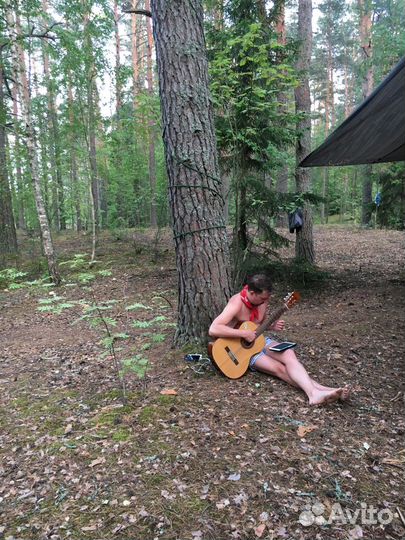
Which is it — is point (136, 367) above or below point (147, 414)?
above

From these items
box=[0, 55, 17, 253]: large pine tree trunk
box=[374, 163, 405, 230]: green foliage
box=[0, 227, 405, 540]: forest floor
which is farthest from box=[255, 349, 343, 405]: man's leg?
box=[0, 55, 17, 253]: large pine tree trunk

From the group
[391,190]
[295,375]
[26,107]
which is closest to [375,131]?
[295,375]

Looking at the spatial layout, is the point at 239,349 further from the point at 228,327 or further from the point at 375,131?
the point at 375,131

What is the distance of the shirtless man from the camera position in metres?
3.17

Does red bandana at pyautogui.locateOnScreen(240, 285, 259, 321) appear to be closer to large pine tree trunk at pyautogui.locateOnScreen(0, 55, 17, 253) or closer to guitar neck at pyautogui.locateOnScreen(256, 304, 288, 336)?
guitar neck at pyautogui.locateOnScreen(256, 304, 288, 336)

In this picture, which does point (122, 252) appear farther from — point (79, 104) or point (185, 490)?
point (185, 490)

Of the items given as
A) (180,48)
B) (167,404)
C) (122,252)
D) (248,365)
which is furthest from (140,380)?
(122,252)

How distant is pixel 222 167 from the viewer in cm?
659

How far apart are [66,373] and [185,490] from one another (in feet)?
7.24

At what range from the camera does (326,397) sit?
290 centimetres

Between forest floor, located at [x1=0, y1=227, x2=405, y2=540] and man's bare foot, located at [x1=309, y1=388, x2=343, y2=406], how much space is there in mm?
75

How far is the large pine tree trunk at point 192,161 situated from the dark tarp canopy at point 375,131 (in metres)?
1.67

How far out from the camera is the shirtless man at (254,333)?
125 inches

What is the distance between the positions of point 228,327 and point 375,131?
2.61 meters
